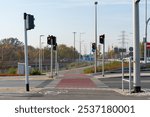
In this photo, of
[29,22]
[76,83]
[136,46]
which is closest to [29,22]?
[29,22]

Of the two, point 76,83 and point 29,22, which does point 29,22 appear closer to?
point 29,22

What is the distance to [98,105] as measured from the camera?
36.1 feet

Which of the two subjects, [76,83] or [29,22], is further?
[76,83]

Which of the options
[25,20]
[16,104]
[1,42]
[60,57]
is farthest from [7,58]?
[16,104]

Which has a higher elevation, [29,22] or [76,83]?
[29,22]

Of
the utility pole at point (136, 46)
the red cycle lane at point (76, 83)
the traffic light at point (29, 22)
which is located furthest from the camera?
the red cycle lane at point (76, 83)

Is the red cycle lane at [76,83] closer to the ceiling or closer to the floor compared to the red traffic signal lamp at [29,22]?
closer to the floor

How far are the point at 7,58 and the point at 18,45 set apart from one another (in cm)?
1959

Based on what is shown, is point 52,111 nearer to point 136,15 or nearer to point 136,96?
point 136,96

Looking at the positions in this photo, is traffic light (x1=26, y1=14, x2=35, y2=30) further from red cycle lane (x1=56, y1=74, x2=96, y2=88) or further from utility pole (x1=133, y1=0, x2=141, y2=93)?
red cycle lane (x1=56, y1=74, x2=96, y2=88)

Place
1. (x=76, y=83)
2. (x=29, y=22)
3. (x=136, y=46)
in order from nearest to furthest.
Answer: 1. (x=136, y=46)
2. (x=29, y=22)
3. (x=76, y=83)

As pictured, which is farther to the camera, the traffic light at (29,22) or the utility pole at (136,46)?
the traffic light at (29,22)

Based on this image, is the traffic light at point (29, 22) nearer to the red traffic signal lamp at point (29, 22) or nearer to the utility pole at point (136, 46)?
the red traffic signal lamp at point (29, 22)

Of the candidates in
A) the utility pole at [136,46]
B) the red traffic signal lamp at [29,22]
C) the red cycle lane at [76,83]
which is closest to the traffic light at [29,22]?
the red traffic signal lamp at [29,22]
